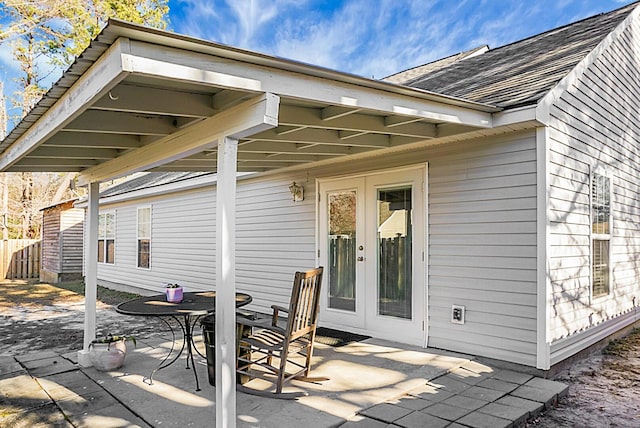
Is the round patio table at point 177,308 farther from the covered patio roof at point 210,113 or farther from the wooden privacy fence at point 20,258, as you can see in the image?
the wooden privacy fence at point 20,258

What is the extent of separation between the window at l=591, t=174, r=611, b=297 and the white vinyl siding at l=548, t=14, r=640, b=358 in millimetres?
113

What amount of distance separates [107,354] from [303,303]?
2000 mm

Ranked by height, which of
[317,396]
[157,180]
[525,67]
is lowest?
[317,396]

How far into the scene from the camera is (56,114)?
288cm

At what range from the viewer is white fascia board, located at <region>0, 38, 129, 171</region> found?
6.75 feet

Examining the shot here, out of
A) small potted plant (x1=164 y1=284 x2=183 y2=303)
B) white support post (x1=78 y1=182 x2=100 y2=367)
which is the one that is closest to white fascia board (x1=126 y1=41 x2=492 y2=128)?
small potted plant (x1=164 y1=284 x2=183 y2=303)

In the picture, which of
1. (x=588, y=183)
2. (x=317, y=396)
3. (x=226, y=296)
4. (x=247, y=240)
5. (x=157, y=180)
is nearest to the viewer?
(x=226, y=296)

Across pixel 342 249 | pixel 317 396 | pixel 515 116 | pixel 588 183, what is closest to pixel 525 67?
pixel 588 183

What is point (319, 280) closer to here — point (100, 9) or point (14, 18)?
point (14, 18)

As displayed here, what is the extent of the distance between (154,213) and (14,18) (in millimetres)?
8539

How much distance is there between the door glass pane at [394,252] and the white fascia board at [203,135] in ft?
8.63

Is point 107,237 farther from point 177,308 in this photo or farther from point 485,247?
point 485,247

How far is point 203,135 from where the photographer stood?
9.91 ft

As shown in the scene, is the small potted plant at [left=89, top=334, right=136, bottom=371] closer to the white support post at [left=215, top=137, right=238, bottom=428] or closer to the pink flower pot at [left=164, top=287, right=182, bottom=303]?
the pink flower pot at [left=164, top=287, right=182, bottom=303]
